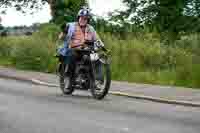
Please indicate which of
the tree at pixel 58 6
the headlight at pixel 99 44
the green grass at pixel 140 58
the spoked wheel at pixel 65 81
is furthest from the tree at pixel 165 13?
the headlight at pixel 99 44

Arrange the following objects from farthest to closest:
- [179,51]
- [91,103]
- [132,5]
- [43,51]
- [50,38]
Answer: [132,5], [50,38], [43,51], [179,51], [91,103]

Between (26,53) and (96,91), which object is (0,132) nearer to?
(96,91)

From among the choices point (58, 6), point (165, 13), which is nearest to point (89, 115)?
point (58, 6)

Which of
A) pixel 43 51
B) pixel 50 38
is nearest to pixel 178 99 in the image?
pixel 43 51

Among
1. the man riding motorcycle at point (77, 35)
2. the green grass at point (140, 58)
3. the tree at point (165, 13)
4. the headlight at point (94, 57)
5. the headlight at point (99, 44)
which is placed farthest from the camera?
the tree at point (165, 13)

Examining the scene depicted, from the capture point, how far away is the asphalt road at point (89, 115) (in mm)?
10586

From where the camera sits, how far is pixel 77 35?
15625 millimetres

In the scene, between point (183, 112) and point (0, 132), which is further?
point (183, 112)

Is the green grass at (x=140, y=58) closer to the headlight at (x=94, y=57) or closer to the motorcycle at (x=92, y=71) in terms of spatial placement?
the motorcycle at (x=92, y=71)

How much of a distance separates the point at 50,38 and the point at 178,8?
2049 cm

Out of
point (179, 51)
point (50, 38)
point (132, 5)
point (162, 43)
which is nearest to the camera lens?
point (179, 51)

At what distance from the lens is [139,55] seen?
23719mm

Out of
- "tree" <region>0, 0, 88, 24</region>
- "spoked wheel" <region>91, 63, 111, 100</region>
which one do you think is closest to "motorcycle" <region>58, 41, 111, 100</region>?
"spoked wheel" <region>91, 63, 111, 100</region>

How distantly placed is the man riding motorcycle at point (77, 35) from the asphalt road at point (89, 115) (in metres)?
0.83
